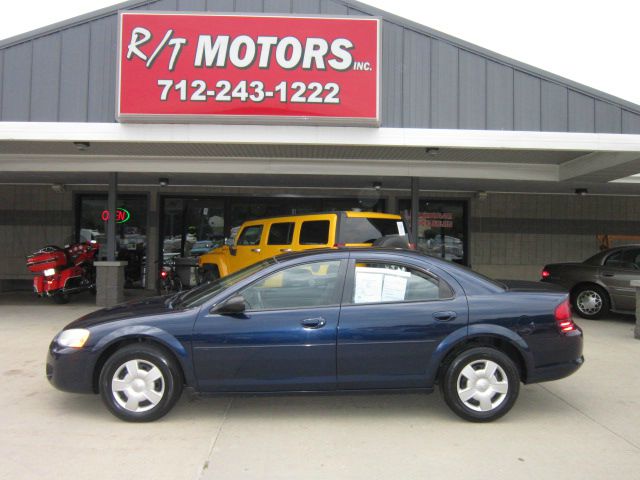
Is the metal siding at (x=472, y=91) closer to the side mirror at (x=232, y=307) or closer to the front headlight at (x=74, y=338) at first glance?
the side mirror at (x=232, y=307)

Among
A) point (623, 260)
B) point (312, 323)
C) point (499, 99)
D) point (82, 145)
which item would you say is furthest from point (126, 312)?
point (623, 260)

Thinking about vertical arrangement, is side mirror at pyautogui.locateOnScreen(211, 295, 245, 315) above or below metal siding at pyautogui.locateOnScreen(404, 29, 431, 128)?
below

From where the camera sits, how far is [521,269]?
14.8m

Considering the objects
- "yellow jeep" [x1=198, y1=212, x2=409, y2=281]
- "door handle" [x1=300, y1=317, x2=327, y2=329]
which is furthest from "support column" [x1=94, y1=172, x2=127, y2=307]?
"door handle" [x1=300, y1=317, x2=327, y2=329]

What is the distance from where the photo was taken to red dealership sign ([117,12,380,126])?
8.09 m

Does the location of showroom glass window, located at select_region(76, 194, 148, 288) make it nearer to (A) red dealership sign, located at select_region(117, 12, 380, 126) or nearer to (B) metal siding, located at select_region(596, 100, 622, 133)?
(A) red dealership sign, located at select_region(117, 12, 380, 126)

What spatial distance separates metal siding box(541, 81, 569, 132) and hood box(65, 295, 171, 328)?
707 cm

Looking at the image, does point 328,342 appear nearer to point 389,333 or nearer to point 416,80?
point 389,333

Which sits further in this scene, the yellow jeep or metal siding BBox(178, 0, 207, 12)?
metal siding BBox(178, 0, 207, 12)

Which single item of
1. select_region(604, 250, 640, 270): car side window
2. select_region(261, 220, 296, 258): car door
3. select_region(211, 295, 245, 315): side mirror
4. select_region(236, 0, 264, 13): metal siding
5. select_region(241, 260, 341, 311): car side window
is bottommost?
select_region(211, 295, 245, 315): side mirror

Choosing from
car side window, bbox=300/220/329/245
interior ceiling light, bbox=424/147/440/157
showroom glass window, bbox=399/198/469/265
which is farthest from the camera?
showroom glass window, bbox=399/198/469/265

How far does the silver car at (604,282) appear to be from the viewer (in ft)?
31.1

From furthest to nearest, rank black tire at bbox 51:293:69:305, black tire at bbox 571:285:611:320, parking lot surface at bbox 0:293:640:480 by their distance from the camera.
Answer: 1. black tire at bbox 51:293:69:305
2. black tire at bbox 571:285:611:320
3. parking lot surface at bbox 0:293:640:480

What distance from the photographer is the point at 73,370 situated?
169 inches
